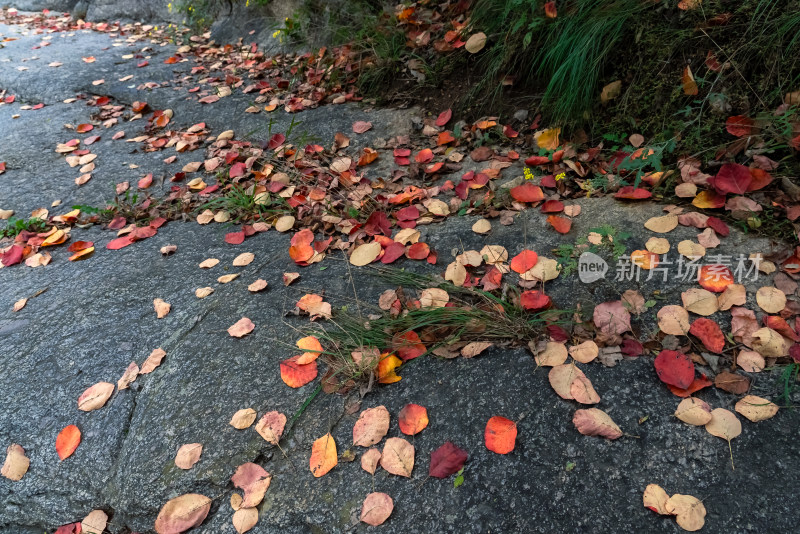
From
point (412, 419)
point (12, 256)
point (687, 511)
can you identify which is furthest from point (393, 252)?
point (12, 256)

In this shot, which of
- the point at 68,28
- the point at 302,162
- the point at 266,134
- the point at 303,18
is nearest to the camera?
the point at 302,162

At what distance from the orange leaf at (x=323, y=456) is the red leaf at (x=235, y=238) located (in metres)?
1.20

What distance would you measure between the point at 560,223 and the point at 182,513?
5.38 feet

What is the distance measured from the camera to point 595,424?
4.23ft

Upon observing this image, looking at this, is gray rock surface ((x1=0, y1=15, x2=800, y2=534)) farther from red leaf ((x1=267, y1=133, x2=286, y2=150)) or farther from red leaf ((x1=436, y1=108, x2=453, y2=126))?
red leaf ((x1=436, y1=108, x2=453, y2=126))

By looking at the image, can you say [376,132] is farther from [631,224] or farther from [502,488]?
[502,488]

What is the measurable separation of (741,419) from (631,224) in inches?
32.1

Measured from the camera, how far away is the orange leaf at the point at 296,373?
5.11 ft

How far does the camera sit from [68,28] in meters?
6.36

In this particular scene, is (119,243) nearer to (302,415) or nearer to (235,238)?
(235,238)

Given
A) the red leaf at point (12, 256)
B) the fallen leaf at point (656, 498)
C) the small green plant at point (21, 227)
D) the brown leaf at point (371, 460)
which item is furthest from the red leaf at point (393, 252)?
the small green plant at point (21, 227)

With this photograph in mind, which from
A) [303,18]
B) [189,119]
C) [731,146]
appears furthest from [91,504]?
[303,18]

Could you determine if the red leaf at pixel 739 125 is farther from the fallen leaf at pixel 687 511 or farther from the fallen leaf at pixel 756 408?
the fallen leaf at pixel 687 511

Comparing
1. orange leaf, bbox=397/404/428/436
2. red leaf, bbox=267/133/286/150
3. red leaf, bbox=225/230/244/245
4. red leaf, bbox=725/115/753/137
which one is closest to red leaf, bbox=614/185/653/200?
red leaf, bbox=725/115/753/137
